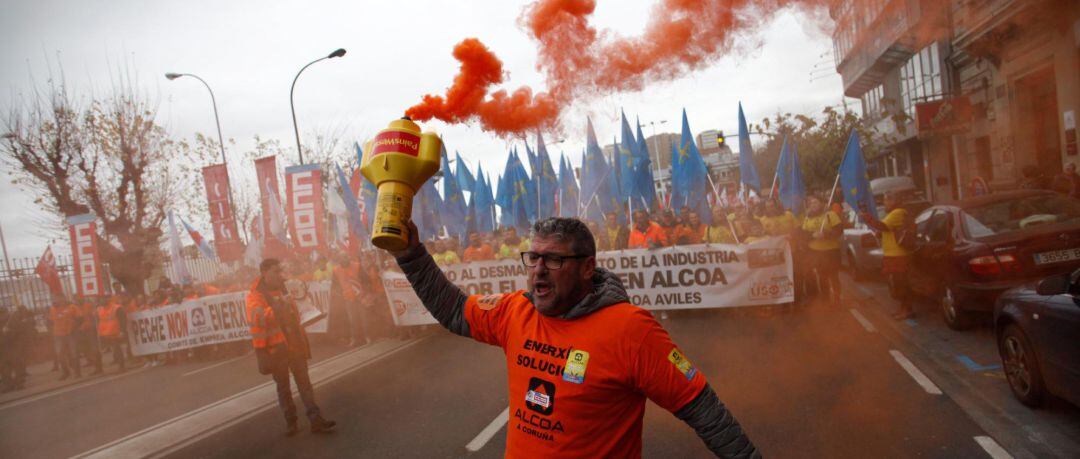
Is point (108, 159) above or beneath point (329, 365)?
above

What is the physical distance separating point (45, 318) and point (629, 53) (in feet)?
64.9

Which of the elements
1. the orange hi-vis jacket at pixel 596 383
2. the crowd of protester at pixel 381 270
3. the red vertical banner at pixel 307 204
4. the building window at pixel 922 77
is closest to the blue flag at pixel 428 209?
the crowd of protester at pixel 381 270

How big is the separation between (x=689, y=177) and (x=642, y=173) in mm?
1418

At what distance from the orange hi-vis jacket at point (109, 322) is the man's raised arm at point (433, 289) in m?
14.5

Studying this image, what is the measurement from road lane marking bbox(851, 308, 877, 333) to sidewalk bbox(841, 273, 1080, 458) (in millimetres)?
84

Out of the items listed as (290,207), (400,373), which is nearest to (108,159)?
(290,207)

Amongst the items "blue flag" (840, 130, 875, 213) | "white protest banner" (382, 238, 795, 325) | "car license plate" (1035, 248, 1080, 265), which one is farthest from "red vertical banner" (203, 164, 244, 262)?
"car license plate" (1035, 248, 1080, 265)

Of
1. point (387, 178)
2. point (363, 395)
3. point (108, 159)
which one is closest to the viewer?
point (387, 178)

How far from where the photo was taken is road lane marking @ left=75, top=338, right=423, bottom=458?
6.68m

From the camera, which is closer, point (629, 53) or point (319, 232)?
point (629, 53)

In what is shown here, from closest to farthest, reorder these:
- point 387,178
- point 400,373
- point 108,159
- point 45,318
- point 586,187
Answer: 1. point 387,178
2. point 400,373
3. point 586,187
4. point 45,318
5. point 108,159

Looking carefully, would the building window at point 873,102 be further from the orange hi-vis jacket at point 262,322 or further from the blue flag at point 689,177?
the orange hi-vis jacket at point 262,322

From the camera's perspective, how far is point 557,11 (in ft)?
19.8

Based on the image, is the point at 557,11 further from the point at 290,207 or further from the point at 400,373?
the point at 290,207
